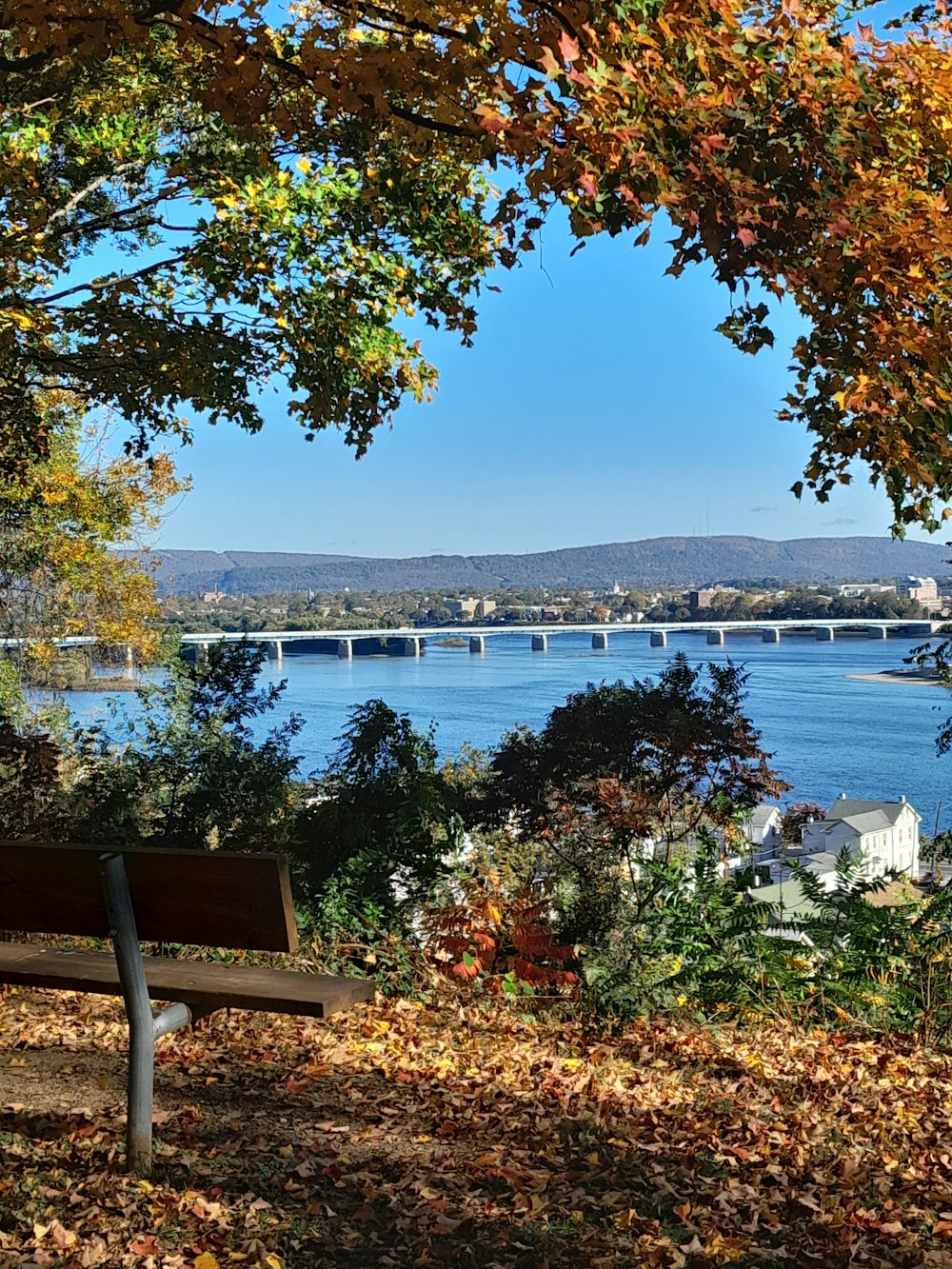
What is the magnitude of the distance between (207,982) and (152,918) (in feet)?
0.90

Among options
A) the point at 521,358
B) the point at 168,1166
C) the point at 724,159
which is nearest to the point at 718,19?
the point at 724,159

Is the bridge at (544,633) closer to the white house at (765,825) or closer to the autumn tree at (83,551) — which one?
the autumn tree at (83,551)

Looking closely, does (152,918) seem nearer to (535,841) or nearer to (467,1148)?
(467,1148)

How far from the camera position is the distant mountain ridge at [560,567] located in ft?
56.7

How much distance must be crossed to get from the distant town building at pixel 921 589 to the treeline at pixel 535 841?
5.41m

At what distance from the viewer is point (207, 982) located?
2.89m

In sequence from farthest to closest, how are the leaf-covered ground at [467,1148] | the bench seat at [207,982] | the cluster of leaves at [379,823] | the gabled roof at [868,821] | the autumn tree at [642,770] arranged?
the gabled roof at [868,821], the autumn tree at [642,770], the cluster of leaves at [379,823], the bench seat at [207,982], the leaf-covered ground at [467,1148]

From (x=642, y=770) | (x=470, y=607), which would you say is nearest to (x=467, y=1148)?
(x=642, y=770)

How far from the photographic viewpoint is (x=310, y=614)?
612 inches

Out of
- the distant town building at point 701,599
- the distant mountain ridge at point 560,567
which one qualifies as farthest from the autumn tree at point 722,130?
the distant mountain ridge at point 560,567

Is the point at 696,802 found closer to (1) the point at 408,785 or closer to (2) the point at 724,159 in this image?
(1) the point at 408,785

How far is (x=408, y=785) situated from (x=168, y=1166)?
3.27 meters

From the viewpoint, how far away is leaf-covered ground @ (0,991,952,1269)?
7.93 feet

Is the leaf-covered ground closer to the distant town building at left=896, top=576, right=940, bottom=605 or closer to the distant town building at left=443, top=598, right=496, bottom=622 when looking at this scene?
the distant town building at left=896, top=576, right=940, bottom=605
